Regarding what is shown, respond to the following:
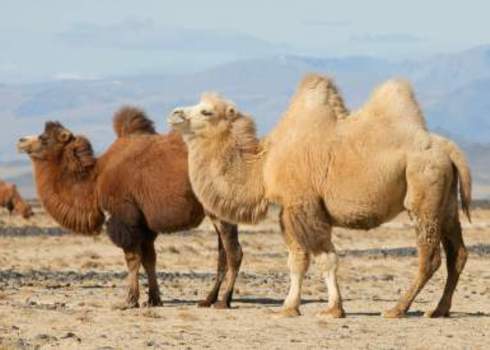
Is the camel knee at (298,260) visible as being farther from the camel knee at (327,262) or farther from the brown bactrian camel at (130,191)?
the brown bactrian camel at (130,191)

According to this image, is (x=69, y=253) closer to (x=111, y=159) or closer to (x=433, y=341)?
(x=111, y=159)

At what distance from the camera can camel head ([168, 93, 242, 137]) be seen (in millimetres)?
13898

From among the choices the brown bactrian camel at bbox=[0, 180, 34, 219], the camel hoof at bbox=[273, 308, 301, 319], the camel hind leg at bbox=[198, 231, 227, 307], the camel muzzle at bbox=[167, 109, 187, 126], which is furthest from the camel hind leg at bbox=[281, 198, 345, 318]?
the brown bactrian camel at bbox=[0, 180, 34, 219]

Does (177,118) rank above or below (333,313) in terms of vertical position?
above

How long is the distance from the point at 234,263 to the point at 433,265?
237cm

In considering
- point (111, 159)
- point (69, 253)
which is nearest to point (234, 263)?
point (111, 159)

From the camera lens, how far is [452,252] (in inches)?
547

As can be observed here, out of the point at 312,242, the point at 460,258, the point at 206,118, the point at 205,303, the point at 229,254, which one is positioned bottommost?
the point at 205,303

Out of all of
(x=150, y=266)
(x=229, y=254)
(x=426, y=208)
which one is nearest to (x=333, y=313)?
(x=426, y=208)

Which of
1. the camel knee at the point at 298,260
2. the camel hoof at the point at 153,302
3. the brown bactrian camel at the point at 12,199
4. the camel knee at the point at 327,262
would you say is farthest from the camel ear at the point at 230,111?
the brown bactrian camel at the point at 12,199

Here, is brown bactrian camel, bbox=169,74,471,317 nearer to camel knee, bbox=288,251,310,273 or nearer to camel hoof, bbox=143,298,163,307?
camel knee, bbox=288,251,310,273

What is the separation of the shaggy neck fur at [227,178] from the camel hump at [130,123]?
2186 mm

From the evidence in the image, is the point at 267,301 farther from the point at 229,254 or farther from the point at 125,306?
the point at 125,306

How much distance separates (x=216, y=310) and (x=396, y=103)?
276cm
